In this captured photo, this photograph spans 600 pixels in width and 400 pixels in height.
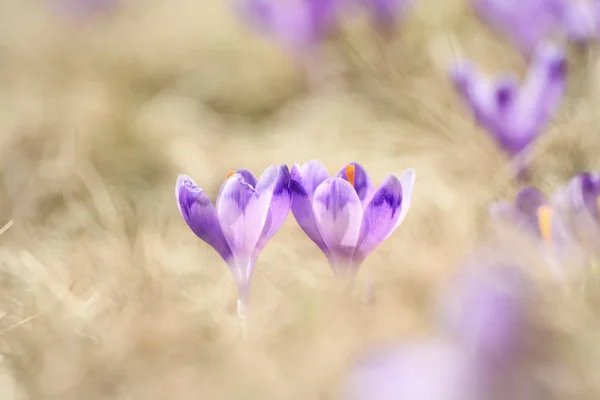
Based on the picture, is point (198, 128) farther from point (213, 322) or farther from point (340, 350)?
point (340, 350)

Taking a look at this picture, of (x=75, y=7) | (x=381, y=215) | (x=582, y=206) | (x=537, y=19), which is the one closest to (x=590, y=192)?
(x=582, y=206)

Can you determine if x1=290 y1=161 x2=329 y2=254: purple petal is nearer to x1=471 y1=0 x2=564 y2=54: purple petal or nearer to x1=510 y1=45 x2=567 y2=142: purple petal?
x1=510 y1=45 x2=567 y2=142: purple petal

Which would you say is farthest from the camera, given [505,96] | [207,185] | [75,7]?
[75,7]

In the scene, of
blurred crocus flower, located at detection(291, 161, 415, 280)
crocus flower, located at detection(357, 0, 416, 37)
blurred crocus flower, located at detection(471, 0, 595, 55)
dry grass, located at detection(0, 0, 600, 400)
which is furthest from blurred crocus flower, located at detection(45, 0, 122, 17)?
blurred crocus flower, located at detection(291, 161, 415, 280)

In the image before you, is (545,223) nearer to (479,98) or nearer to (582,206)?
(582,206)

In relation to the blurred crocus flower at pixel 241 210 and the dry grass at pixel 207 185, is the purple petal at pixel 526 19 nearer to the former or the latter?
the dry grass at pixel 207 185

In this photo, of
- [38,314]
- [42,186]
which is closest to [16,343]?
[38,314]

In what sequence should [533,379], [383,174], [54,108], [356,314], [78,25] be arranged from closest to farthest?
[533,379] < [356,314] < [383,174] < [54,108] < [78,25]
